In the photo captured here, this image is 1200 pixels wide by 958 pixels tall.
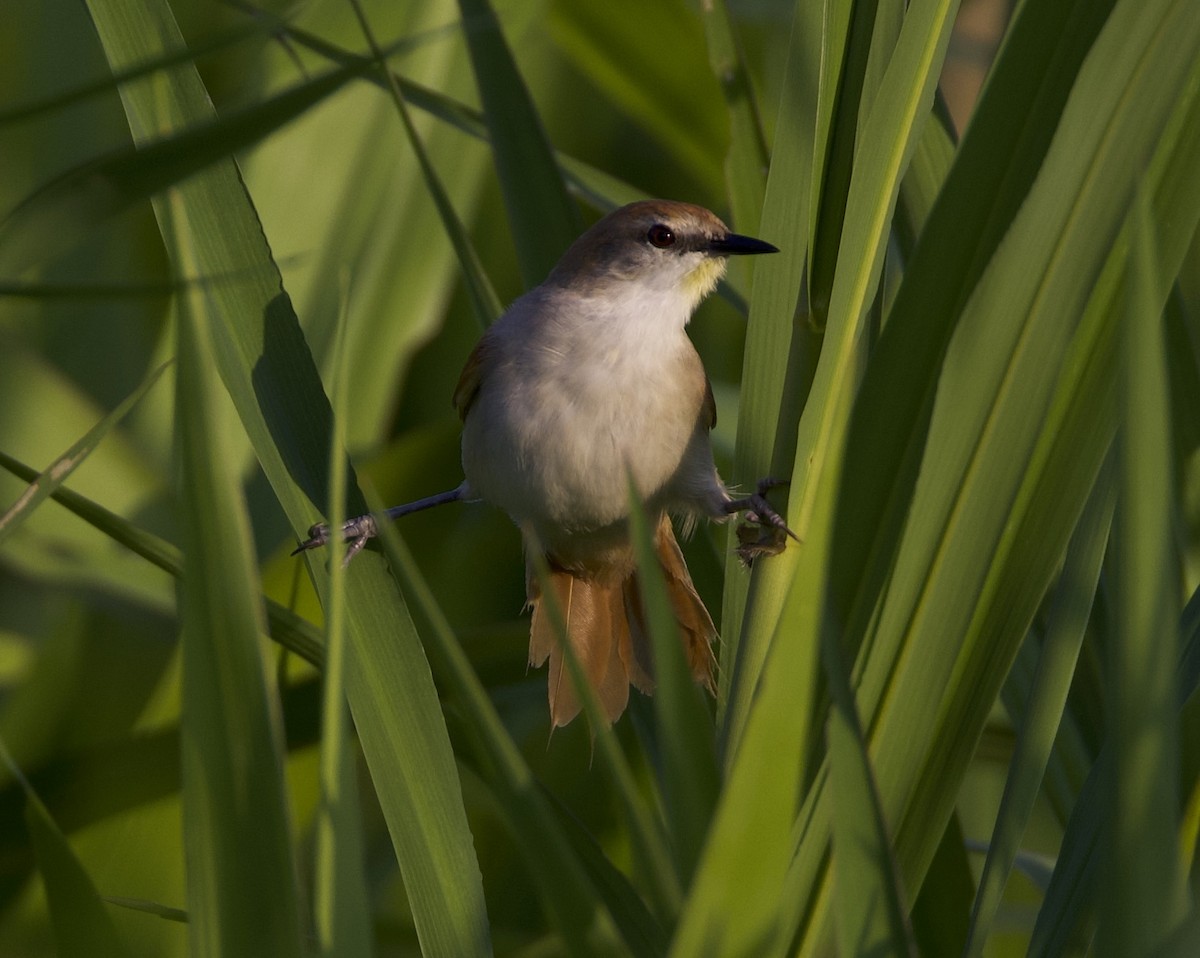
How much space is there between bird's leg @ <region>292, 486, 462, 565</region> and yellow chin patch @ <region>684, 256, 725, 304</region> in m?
0.51

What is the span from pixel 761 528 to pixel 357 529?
1.55 ft

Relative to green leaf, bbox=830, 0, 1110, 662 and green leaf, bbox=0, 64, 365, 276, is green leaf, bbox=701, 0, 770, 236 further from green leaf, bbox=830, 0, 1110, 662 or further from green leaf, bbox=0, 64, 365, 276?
green leaf, bbox=0, 64, 365, 276

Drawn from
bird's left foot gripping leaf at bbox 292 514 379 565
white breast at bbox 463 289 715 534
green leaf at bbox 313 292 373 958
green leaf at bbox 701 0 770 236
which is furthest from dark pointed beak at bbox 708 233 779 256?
green leaf at bbox 313 292 373 958

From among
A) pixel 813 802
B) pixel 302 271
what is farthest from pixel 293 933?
pixel 302 271

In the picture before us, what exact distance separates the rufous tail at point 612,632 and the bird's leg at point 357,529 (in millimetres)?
189

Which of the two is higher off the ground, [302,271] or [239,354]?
[239,354]

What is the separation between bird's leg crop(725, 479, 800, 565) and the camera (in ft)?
3.95

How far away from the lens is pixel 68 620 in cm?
195

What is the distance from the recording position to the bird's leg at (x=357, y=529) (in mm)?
1243

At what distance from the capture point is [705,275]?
2.19m

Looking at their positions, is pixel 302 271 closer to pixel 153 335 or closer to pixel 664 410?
pixel 153 335

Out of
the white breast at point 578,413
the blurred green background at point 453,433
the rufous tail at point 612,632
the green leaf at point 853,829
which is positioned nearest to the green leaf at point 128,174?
the blurred green background at point 453,433

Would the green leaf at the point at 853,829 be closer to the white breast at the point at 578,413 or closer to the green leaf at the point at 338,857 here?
the green leaf at the point at 338,857

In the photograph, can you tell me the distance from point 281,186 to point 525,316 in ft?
2.09
